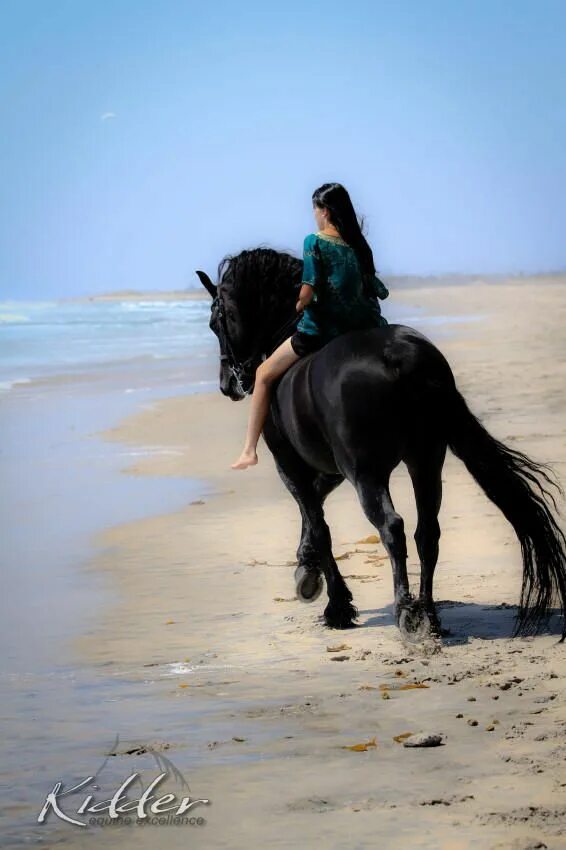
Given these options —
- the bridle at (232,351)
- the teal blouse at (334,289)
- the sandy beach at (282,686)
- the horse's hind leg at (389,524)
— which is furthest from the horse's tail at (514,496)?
the bridle at (232,351)

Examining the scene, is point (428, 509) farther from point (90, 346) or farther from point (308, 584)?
point (90, 346)

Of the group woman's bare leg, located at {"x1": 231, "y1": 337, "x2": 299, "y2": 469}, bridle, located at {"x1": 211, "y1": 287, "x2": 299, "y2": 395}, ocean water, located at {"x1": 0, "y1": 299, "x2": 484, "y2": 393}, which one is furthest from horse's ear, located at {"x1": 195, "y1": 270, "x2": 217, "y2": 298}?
ocean water, located at {"x1": 0, "y1": 299, "x2": 484, "y2": 393}

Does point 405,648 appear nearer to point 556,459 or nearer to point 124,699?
point 124,699

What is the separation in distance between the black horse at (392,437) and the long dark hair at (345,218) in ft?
1.34

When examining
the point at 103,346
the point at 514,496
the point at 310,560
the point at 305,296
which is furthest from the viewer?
the point at 103,346

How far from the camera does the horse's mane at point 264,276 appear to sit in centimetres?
688

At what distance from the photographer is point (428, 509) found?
6375mm

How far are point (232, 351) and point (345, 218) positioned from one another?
95cm

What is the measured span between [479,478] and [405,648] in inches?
33.1

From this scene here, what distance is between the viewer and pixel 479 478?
20.9 feet

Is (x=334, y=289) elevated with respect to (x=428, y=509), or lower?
elevated

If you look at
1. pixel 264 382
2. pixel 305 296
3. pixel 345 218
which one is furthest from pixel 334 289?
pixel 264 382

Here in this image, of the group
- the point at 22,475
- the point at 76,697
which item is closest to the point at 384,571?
the point at 76,697

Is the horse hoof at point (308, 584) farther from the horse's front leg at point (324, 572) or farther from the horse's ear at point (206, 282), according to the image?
the horse's ear at point (206, 282)
